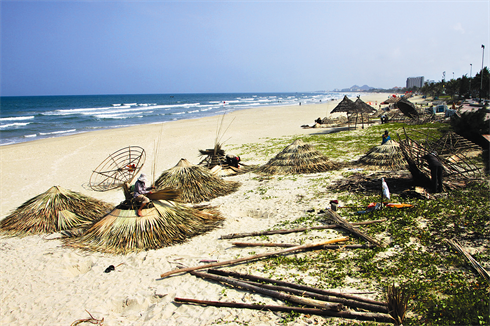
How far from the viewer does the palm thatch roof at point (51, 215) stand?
262 inches

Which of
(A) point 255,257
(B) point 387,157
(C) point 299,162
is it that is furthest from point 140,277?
(B) point 387,157

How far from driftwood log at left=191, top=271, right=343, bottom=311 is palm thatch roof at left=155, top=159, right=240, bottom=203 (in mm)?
3933

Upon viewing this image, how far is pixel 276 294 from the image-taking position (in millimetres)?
3805

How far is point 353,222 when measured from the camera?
561 cm

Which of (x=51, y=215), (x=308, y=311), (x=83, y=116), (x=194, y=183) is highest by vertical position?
(x=83, y=116)

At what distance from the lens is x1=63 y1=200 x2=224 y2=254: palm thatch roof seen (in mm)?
Answer: 5559

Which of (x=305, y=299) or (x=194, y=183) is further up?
(x=194, y=183)

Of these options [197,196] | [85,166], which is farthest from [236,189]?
[85,166]

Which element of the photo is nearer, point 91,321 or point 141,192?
point 91,321

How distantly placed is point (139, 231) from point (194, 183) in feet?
9.99

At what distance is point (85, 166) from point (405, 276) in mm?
13626

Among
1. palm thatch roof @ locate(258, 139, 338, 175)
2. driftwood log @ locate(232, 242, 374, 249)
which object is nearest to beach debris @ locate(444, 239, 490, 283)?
driftwood log @ locate(232, 242, 374, 249)

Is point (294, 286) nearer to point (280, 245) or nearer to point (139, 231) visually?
point (280, 245)

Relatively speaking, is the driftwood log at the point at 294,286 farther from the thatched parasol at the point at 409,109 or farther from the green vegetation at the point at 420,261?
the thatched parasol at the point at 409,109
